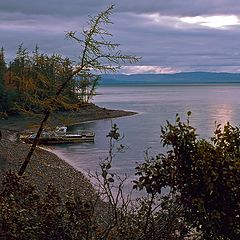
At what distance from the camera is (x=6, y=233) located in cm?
476

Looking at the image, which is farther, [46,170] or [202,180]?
[46,170]

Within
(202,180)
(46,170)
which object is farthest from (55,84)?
(46,170)

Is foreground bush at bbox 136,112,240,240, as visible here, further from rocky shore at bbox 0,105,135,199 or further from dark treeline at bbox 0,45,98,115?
rocky shore at bbox 0,105,135,199

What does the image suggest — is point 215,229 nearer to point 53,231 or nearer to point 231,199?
point 231,199

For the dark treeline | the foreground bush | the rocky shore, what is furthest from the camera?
the rocky shore

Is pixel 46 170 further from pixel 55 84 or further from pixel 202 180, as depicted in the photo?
pixel 202 180

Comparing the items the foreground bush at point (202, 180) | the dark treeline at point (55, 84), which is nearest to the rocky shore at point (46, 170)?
the dark treeline at point (55, 84)

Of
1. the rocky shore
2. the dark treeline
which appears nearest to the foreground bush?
the dark treeline

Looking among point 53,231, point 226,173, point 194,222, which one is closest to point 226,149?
point 226,173

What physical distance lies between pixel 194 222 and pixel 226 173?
51 centimetres

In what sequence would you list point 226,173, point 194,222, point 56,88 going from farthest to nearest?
point 56,88, point 194,222, point 226,173

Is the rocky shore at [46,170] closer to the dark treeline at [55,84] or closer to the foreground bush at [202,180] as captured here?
the dark treeline at [55,84]

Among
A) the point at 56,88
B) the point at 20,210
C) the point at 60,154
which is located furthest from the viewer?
the point at 60,154

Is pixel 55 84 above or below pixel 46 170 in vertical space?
above
